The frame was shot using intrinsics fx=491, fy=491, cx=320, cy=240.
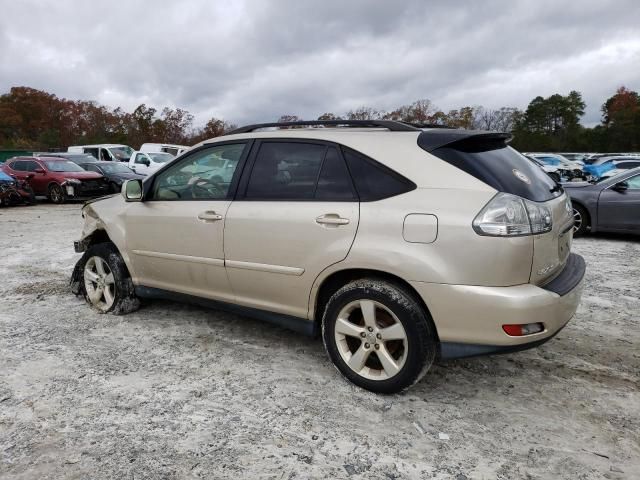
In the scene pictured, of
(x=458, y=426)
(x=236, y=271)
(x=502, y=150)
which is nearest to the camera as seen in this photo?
(x=458, y=426)

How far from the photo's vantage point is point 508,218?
263 cm

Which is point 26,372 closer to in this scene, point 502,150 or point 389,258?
point 389,258

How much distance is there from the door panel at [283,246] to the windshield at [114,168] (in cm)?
1548

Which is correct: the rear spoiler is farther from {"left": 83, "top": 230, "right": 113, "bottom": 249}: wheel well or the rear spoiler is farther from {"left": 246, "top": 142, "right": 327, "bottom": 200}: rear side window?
{"left": 83, "top": 230, "right": 113, "bottom": 249}: wheel well

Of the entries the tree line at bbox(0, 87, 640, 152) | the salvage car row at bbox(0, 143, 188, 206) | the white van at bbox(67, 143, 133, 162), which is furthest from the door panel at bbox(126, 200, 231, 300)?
the tree line at bbox(0, 87, 640, 152)

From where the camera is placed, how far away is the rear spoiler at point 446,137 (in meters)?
2.94

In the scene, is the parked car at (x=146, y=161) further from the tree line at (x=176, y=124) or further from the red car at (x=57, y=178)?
the tree line at (x=176, y=124)

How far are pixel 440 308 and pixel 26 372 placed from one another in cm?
281

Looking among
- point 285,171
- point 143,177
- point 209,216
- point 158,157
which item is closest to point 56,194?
point 143,177

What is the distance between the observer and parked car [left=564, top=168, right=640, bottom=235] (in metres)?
8.27

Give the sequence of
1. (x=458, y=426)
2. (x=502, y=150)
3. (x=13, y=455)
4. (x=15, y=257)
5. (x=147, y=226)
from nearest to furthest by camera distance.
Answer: (x=13, y=455)
(x=458, y=426)
(x=502, y=150)
(x=147, y=226)
(x=15, y=257)

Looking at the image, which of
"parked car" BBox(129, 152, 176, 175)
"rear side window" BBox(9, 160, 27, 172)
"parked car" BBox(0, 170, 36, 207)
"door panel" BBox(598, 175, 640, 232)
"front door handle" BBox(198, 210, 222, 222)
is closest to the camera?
"front door handle" BBox(198, 210, 222, 222)

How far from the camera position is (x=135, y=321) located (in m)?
4.39

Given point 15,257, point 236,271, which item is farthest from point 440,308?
point 15,257
